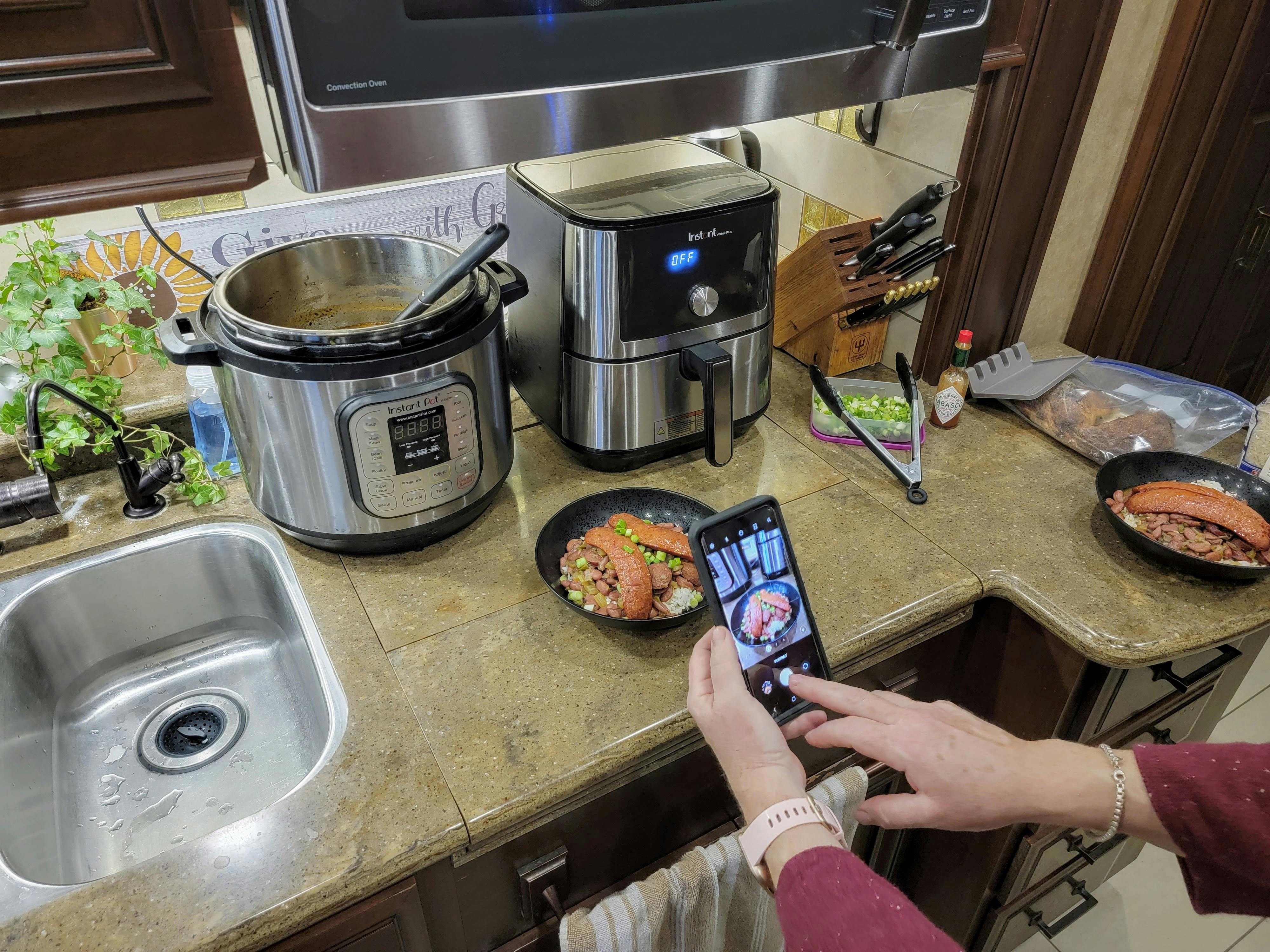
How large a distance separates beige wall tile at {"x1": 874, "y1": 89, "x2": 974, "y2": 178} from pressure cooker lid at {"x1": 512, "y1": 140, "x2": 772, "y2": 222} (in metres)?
0.25

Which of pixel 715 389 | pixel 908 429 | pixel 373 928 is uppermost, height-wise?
pixel 715 389

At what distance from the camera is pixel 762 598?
2.66ft

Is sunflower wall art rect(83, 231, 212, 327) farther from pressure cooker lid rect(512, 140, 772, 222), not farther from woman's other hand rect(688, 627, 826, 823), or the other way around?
woman's other hand rect(688, 627, 826, 823)

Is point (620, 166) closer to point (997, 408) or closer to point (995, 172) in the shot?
point (995, 172)

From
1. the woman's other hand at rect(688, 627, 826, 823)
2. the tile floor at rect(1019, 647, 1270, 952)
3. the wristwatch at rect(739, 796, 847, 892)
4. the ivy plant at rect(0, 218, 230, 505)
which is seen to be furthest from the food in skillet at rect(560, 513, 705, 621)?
the tile floor at rect(1019, 647, 1270, 952)

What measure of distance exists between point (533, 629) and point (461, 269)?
0.37m

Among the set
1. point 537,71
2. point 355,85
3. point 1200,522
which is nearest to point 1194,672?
point 1200,522

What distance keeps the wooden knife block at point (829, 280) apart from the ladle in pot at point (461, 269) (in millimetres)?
472

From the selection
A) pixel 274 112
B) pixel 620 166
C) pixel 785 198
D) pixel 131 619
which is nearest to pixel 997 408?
pixel 785 198

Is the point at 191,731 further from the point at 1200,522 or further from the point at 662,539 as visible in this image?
the point at 1200,522

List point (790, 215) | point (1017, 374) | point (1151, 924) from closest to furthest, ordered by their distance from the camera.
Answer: point (1017, 374), point (790, 215), point (1151, 924)

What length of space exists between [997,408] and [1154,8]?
1.82 feet

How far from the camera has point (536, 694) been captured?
0.81 m

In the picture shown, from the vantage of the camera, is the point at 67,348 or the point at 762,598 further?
the point at 67,348
